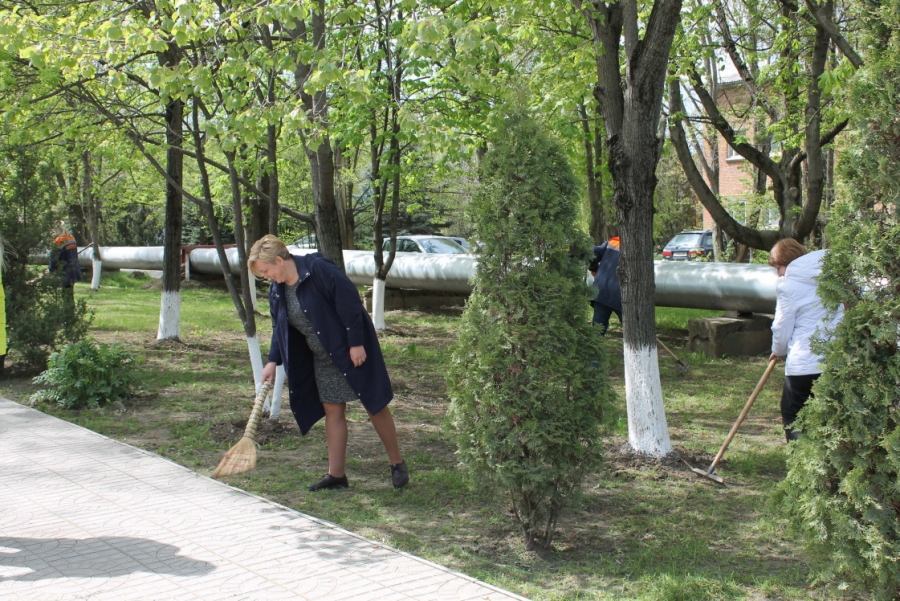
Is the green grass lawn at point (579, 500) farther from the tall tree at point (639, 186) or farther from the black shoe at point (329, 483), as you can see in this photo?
the tall tree at point (639, 186)

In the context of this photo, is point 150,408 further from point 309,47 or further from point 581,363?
point 581,363

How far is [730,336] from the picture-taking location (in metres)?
11.0

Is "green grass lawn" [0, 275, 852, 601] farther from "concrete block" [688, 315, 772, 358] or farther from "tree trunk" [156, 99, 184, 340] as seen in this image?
"tree trunk" [156, 99, 184, 340]

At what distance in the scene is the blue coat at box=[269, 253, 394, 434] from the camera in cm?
525

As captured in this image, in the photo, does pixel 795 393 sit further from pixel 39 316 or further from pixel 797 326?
pixel 39 316

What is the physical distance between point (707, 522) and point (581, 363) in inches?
58.3

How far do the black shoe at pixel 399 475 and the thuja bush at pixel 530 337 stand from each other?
128cm

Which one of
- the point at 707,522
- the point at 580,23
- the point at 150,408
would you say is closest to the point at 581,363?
the point at 707,522

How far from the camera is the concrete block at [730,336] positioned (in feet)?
35.9

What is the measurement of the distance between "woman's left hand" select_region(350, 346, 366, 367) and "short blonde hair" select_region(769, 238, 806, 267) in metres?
2.84

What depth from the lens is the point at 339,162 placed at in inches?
819

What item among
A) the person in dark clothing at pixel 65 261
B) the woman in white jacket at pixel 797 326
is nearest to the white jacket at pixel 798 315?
the woman in white jacket at pixel 797 326

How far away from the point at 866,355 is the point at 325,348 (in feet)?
10.6

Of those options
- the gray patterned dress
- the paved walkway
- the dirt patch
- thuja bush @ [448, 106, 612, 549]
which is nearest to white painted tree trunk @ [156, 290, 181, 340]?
the paved walkway
